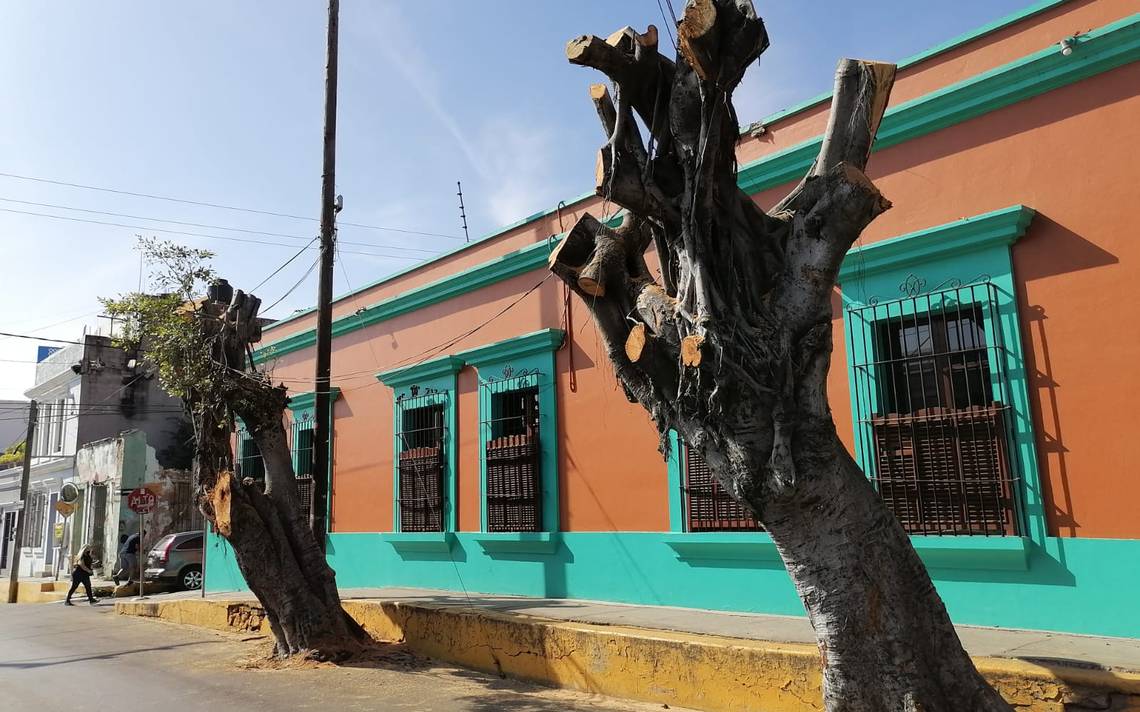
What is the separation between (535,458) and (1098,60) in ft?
21.6

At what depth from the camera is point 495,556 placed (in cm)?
1004

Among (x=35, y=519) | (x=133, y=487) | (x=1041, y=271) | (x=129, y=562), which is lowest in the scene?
(x=129, y=562)

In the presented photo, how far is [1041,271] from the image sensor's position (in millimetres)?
6012

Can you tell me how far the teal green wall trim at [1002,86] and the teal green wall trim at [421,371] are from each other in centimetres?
518

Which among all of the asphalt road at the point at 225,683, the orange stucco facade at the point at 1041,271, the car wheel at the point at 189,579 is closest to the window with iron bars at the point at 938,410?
the orange stucco facade at the point at 1041,271

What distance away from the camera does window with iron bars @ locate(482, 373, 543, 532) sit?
961cm

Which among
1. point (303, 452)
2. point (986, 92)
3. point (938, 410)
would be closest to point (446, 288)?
point (303, 452)

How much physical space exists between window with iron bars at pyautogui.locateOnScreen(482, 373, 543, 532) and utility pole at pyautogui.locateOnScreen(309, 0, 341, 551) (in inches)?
77.9

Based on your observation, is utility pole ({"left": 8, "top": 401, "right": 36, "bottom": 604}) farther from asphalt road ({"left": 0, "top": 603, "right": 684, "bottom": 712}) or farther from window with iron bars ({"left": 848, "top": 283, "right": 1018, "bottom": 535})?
window with iron bars ({"left": 848, "top": 283, "right": 1018, "bottom": 535})

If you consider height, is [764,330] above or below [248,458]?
below

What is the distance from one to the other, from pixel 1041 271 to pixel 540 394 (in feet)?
17.8

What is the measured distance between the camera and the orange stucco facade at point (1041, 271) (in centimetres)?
565

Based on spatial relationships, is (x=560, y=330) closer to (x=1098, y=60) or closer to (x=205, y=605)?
(x=1098, y=60)

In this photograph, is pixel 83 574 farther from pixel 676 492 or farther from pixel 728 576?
pixel 728 576
